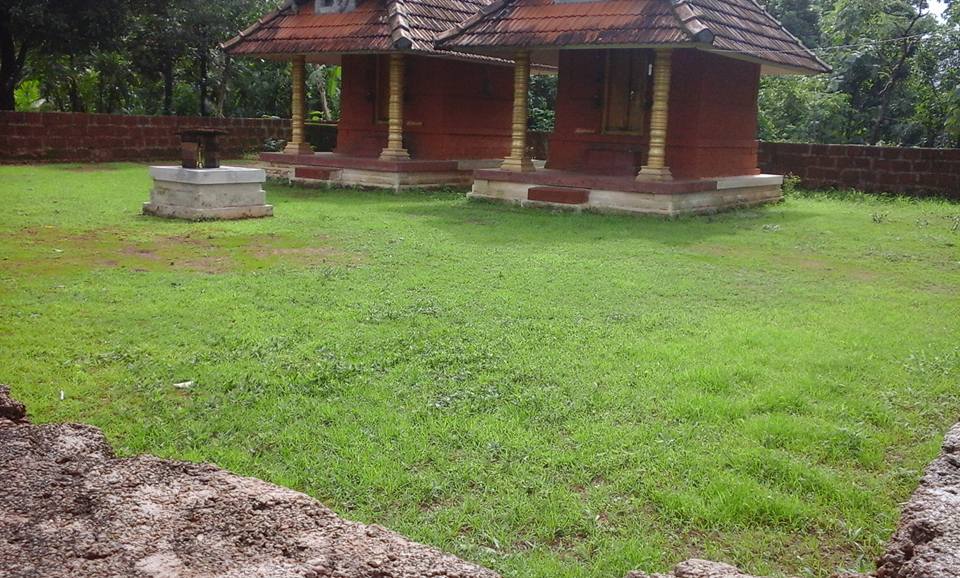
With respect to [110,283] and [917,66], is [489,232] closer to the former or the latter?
[110,283]

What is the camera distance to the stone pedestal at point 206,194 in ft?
37.3

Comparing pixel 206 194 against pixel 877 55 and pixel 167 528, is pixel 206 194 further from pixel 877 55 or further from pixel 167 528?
pixel 877 55

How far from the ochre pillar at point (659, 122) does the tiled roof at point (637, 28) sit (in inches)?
23.6

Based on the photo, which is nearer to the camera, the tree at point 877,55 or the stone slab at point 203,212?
the stone slab at point 203,212

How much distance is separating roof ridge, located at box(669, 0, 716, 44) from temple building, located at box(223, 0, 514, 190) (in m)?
4.62

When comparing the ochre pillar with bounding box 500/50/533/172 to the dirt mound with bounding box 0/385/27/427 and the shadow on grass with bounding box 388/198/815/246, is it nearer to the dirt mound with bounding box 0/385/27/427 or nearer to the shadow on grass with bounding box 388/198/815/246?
the shadow on grass with bounding box 388/198/815/246

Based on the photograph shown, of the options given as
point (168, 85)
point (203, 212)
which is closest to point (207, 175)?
point (203, 212)

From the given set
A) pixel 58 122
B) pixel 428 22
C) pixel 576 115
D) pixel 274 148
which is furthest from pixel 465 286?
pixel 274 148

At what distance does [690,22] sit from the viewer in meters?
12.1

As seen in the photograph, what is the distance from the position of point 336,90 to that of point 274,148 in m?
4.52

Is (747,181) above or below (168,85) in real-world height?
below

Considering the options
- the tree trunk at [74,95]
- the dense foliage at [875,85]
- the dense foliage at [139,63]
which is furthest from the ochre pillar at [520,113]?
the tree trunk at [74,95]

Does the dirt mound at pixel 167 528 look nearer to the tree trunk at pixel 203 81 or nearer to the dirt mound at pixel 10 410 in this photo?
the dirt mound at pixel 10 410

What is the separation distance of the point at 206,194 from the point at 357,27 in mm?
6400
